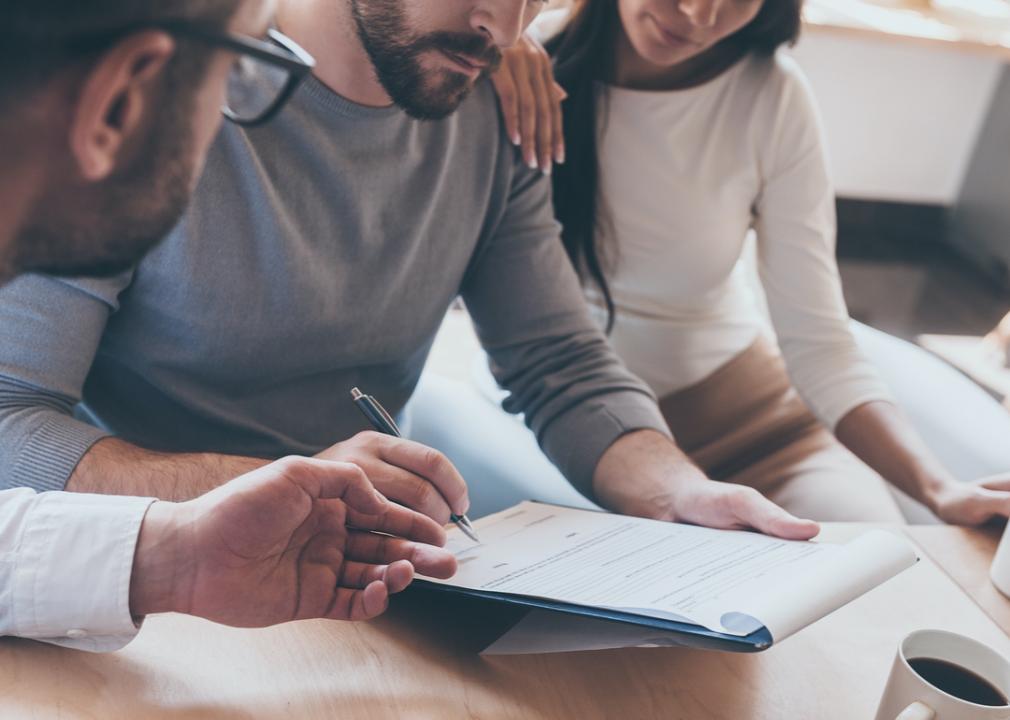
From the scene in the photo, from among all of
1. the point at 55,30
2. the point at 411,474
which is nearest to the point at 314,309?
the point at 411,474

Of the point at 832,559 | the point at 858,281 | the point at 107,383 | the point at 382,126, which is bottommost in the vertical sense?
the point at 858,281

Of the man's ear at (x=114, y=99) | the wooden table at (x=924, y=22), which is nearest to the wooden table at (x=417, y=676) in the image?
the man's ear at (x=114, y=99)

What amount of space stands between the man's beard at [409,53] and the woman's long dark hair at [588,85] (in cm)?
37

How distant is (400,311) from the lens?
3.58 ft

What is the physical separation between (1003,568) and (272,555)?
2.13ft

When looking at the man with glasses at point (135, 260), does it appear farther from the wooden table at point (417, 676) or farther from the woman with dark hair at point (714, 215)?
the woman with dark hair at point (714, 215)

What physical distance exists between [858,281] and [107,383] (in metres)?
3.01

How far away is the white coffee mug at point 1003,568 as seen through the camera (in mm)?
900

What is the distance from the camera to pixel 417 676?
697 millimetres

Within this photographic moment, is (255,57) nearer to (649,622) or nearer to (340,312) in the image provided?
(649,622)

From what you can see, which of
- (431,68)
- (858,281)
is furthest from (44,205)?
(858,281)

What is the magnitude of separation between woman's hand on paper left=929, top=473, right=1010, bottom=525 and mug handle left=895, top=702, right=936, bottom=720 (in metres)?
0.46

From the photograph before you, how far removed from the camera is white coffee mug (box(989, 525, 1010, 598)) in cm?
90

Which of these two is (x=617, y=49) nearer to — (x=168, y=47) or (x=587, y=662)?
(x=587, y=662)
